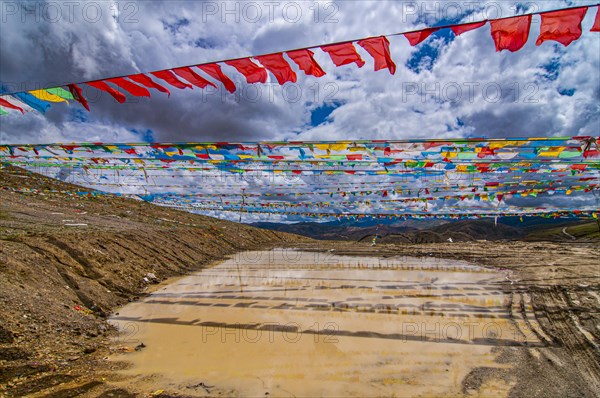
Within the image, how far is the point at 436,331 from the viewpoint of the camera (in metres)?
7.51

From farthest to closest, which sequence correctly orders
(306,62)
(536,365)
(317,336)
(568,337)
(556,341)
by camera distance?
(306,62) < (317,336) < (568,337) < (556,341) < (536,365)

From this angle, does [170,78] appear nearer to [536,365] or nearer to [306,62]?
[306,62]

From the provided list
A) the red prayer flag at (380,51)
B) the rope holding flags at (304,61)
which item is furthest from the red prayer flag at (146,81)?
the red prayer flag at (380,51)

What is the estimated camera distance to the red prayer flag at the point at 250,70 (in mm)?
7758

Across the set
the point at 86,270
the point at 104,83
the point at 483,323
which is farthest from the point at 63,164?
the point at 483,323

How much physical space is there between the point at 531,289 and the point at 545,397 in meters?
8.09

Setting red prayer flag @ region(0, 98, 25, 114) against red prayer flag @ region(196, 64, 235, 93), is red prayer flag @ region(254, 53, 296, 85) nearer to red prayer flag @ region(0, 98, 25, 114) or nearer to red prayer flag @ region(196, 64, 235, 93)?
red prayer flag @ region(196, 64, 235, 93)

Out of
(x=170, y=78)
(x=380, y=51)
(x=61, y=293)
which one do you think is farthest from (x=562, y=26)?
(x=61, y=293)

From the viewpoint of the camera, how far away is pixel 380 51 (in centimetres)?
725

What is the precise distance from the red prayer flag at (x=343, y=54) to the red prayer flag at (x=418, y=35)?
121 cm

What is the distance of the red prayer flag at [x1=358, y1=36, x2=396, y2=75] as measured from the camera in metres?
7.14

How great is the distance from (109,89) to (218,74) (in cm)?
351

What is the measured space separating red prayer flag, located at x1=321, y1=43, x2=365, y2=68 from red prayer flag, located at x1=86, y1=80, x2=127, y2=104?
6.28m

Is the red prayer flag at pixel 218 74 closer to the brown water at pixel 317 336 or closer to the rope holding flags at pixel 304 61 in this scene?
the rope holding flags at pixel 304 61
